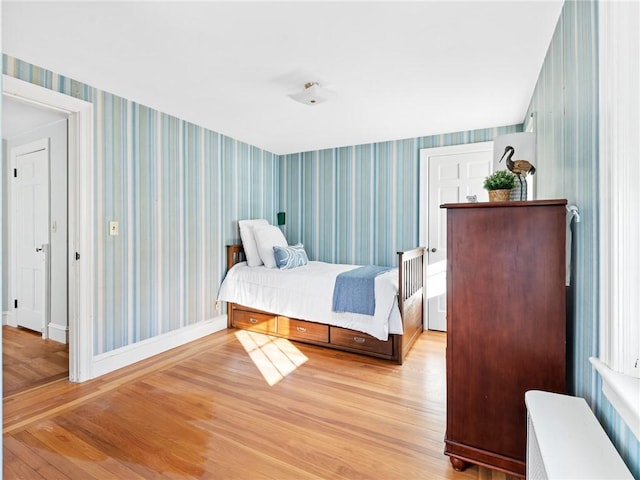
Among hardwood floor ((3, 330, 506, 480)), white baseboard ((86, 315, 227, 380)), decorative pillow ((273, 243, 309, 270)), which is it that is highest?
decorative pillow ((273, 243, 309, 270))

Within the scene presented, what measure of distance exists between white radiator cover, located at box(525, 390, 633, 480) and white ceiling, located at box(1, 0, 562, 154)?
74.0 inches

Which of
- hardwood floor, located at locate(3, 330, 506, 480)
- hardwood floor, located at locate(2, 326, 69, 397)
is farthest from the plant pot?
hardwood floor, located at locate(2, 326, 69, 397)

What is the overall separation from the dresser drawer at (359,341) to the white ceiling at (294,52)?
82.3 inches

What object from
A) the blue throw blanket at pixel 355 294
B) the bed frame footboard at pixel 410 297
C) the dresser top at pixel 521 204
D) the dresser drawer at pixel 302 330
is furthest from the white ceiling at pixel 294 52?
the dresser drawer at pixel 302 330

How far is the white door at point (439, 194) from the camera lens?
3773 mm

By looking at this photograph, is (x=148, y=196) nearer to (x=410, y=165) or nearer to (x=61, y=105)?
(x=61, y=105)

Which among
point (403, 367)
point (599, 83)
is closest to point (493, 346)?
point (599, 83)

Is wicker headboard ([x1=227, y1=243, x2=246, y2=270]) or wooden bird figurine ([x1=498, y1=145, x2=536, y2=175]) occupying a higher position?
wooden bird figurine ([x1=498, y1=145, x2=536, y2=175])

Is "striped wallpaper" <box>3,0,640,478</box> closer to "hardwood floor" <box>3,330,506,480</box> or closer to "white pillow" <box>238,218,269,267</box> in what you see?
"white pillow" <box>238,218,269,267</box>

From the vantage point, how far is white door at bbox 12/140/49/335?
11.8 feet

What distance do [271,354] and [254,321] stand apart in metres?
0.71

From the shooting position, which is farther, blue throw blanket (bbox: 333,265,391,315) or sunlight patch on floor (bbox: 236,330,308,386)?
blue throw blanket (bbox: 333,265,391,315)

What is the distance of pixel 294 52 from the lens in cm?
216

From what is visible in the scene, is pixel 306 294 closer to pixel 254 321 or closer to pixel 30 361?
pixel 254 321
